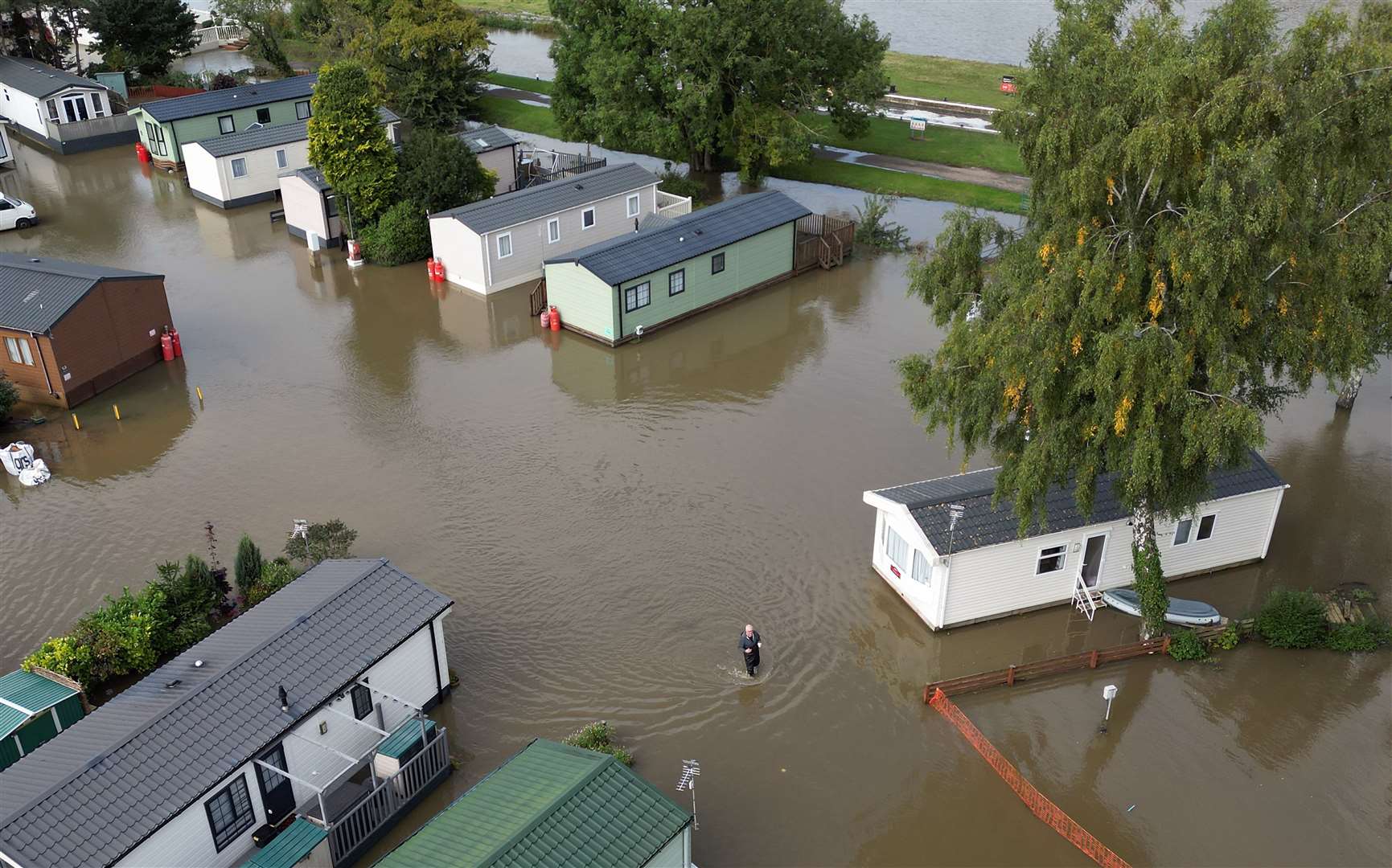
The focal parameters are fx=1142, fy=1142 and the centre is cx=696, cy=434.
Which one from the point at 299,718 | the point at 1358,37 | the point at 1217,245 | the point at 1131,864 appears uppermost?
the point at 1358,37

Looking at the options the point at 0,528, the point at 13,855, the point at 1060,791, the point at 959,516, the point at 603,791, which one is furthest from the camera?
the point at 0,528

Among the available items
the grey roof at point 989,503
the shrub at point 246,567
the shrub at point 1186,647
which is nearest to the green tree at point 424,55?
the shrub at point 246,567

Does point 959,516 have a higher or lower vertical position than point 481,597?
higher

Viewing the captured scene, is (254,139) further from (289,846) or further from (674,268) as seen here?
(289,846)

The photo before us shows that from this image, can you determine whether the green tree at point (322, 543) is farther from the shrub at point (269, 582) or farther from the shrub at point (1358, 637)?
the shrub at point (1358, 637)

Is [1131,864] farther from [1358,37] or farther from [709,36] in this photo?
[709,36]

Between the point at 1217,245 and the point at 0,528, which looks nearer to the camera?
the point at 1217,245

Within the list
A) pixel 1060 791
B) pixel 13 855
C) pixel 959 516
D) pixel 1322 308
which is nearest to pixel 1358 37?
pixel 1322 308

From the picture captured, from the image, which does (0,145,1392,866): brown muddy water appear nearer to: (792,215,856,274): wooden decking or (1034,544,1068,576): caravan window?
(1034,544,1068,576): caravan window

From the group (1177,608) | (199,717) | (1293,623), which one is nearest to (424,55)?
(199,717)
